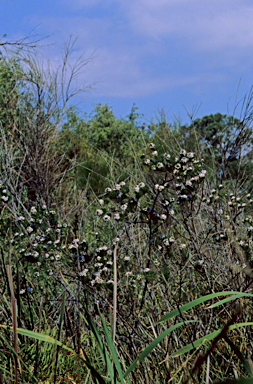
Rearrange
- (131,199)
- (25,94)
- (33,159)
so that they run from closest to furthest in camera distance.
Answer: (131,199), (33,159), (25,94)

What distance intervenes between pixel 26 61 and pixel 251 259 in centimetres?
459

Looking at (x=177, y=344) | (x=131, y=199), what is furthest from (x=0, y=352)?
(x=131, y=199)

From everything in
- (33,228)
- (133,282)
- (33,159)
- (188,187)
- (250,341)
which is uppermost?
(33,159)

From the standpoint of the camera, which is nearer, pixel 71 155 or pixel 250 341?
pixel 250 341

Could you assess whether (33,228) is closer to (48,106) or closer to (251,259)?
(251,259)

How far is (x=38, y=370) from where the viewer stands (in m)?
1.83

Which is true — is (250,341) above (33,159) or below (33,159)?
below

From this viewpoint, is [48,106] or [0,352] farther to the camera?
[48,106]

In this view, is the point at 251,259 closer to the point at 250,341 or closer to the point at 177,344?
the point at 250,341

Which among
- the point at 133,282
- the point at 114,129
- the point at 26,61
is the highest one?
the point at 114,129

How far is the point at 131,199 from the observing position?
2285 mm

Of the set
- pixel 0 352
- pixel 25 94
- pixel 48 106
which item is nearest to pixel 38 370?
pixel 0 352

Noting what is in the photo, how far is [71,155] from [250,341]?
8667 millimetres

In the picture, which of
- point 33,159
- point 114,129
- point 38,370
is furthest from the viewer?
point 114,129
